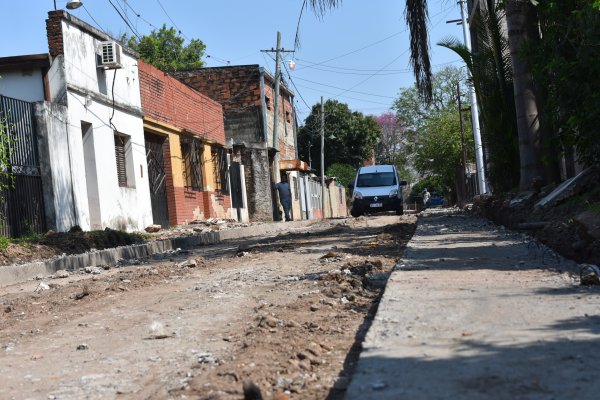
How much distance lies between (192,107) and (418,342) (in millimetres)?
25953

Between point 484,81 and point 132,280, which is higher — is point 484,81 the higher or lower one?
the higher one

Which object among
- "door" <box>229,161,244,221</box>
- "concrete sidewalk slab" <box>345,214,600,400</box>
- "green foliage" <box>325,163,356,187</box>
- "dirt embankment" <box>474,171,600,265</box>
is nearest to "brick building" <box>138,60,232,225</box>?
"door" <box>229,161,244,221</box>

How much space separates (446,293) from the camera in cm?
504

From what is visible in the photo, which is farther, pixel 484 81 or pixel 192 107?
pixel 192 107

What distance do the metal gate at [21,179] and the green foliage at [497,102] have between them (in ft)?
32.8

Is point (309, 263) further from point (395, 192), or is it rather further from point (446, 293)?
point (395, 192)

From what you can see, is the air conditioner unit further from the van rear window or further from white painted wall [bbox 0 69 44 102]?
the van rear window

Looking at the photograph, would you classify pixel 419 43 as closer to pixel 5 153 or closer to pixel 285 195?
pixel 5 153

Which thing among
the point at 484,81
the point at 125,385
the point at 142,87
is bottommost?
the point at 125,385

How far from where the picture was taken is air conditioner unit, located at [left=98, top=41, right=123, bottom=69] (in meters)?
19.7

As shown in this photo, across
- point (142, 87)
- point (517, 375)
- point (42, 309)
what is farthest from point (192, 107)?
point (517, 375)

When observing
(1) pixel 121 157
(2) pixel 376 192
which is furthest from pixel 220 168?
(1) pixel 121 157

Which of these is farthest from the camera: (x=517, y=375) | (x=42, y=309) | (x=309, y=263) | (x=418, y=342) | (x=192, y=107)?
(x=192, y=107)

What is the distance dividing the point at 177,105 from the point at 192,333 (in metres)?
22.4
